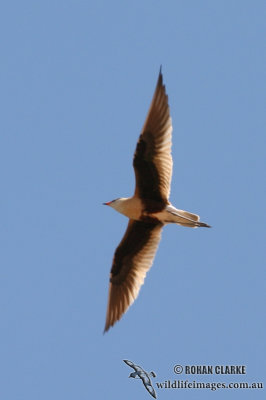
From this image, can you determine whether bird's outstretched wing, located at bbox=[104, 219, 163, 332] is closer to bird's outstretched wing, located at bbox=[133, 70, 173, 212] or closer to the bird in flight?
the bird in flight

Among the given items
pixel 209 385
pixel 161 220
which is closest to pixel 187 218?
pixel 161 220

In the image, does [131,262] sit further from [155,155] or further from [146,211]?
[155,155]

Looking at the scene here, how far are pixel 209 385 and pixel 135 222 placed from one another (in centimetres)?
290

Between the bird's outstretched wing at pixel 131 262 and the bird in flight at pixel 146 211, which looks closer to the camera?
the bird in flight at pixel 146 211

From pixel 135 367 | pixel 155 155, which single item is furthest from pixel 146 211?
pixel 135 367

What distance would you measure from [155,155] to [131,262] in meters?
2.10

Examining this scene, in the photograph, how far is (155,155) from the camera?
1433 centimetres

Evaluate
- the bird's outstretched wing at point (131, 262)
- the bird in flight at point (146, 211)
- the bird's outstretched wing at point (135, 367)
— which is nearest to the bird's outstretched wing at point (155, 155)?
the bird in flight at point (146, 211)

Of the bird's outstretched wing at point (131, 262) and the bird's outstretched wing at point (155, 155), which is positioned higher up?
the bird's outstretched wing at point (155, 155)

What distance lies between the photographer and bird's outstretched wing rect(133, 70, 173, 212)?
46.3ft

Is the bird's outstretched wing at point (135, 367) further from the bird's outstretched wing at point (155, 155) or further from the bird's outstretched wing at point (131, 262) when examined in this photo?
the bird's outstretched wing at point (155, 155)

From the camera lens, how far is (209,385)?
1465 cm

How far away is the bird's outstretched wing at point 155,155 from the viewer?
1412cm

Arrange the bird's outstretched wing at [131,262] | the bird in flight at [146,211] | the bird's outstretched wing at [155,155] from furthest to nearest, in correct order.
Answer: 1. the bird's outstretched wing at [131,262]
2. the bird in flight at [146,211]
3. the bird's outstretched wing at [155,155]
